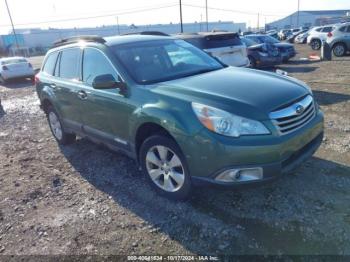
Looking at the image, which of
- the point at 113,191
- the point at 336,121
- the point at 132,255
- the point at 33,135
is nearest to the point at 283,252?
the point at 132,255

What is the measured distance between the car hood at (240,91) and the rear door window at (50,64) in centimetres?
283

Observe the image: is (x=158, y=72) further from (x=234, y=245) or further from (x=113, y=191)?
(x=234, y=245)

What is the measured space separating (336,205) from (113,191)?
2.66 meters

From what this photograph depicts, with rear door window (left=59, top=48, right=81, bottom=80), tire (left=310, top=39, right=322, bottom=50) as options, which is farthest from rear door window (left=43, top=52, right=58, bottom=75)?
tire (left=310, top=39, right=322, bottom=50)

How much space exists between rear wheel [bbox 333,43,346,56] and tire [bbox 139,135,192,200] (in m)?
16.4

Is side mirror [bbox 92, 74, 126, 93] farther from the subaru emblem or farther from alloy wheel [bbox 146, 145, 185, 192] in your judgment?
the subaru emblem

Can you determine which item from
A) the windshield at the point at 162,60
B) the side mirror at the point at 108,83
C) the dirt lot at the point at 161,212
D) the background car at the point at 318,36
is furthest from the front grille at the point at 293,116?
the background car at the point at 318,36

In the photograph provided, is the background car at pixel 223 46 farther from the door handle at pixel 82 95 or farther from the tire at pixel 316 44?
the tire at pixel 316 44

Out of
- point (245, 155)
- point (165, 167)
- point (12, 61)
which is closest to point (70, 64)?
point (165, 167)

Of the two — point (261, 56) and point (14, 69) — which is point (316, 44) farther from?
point (14, 69)

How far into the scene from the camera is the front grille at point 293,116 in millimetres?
3037

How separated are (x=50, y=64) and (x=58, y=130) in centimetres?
123

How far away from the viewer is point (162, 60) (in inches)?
170

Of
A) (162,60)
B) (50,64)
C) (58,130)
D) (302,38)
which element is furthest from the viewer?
(302,38)
